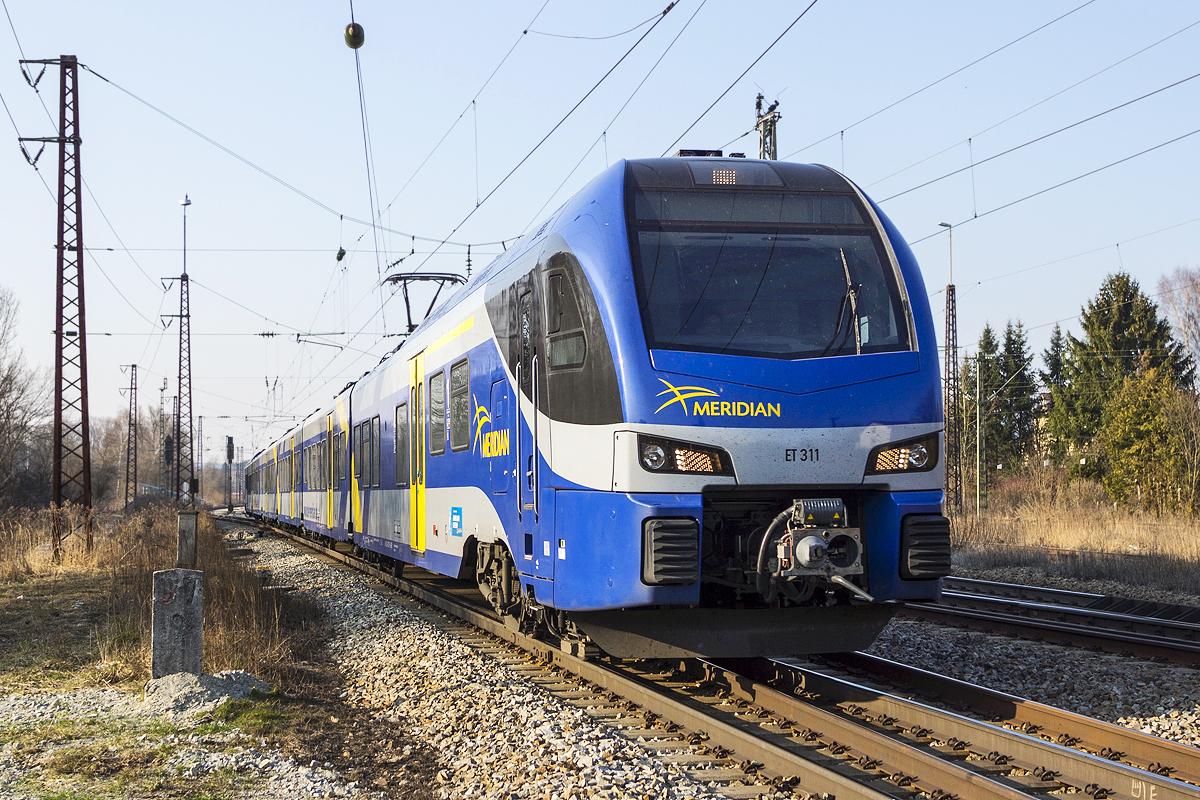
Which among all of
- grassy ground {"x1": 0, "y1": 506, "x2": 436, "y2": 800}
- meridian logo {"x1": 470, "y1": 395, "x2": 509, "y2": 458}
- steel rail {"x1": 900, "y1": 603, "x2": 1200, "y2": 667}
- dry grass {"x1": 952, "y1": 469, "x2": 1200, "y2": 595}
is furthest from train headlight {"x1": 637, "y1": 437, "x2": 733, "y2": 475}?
dry grass {"x1": 952, "y1": 469, "x2": 1200, "y2": 595}

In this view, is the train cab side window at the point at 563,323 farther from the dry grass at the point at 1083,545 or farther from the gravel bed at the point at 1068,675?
the dry grass at the point at 1083,545

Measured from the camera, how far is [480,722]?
6586 millimetres

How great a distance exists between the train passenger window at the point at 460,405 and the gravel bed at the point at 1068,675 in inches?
166

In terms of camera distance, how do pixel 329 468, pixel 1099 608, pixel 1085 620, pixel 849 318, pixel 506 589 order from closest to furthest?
pixel 849 318 → pixel 506 589 → pixel 1085 620 → pixel 1099 608 → pixel 329 468

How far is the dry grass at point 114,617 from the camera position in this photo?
820 centimetres

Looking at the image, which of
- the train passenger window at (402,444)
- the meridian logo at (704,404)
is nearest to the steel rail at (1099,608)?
the meridian logo at (704,404)

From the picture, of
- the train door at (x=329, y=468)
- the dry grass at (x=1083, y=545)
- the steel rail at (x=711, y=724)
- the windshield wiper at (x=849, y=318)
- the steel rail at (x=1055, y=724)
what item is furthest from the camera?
the train door at (x=329, y=468)

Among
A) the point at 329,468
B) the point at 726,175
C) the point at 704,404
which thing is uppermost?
the point at 726,175

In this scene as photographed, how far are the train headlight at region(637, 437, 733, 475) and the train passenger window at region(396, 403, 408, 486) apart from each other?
7138 millimetres

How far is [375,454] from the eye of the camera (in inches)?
603

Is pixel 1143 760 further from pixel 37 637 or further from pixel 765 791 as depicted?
pixel 37 637

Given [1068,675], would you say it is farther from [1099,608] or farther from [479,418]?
[479,418]

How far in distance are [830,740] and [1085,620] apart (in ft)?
20.1

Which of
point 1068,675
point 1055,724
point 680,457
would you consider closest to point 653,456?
point 680,457
